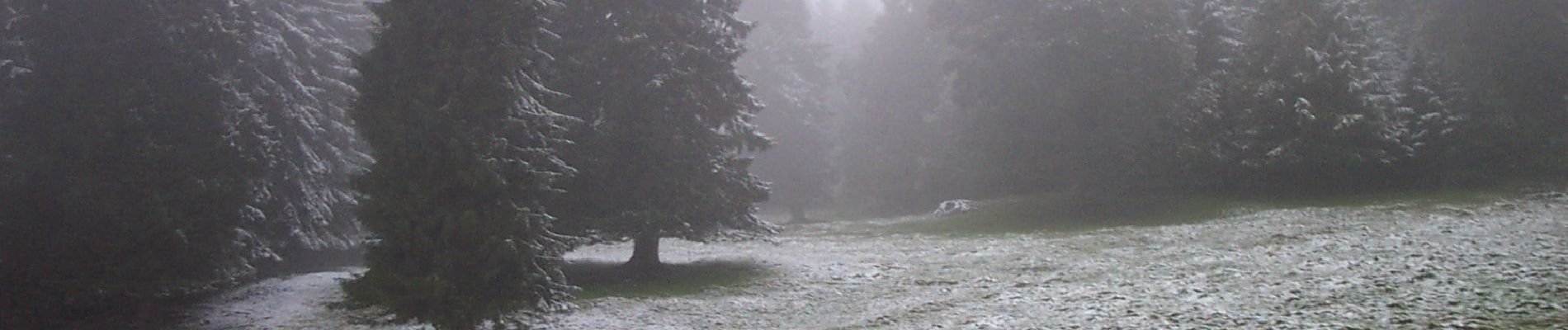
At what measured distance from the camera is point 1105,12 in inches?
1082

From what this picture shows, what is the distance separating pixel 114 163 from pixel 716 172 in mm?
9439

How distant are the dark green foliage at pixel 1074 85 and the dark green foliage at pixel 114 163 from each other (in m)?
19.8

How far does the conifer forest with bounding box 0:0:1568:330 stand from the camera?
40.4ft

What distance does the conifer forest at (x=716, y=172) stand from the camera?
1231 centimetres

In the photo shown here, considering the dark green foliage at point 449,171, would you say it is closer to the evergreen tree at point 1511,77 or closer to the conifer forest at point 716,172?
the conifer forest at point 716,172

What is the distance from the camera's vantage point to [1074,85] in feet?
92.1

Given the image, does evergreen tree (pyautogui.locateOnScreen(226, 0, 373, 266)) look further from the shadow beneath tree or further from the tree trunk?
the tree trunk

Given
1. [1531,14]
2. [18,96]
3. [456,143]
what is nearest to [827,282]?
[456,143]

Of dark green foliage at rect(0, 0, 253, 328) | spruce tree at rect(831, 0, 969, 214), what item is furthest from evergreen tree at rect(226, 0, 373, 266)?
spruce tree at rect(831, 0, 969, 214)

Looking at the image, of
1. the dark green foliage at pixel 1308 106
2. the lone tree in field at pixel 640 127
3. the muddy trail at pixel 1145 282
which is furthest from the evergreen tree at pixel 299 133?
the dark green foliage at pixel 1308 106

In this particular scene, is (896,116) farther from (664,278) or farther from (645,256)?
(664,278)

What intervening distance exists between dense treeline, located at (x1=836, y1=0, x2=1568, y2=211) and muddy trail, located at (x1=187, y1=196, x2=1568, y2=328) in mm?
3320

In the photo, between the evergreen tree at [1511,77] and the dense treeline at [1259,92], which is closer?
the dense treeline at [1259,92]

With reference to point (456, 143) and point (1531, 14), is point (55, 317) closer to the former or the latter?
point (456, 143)
